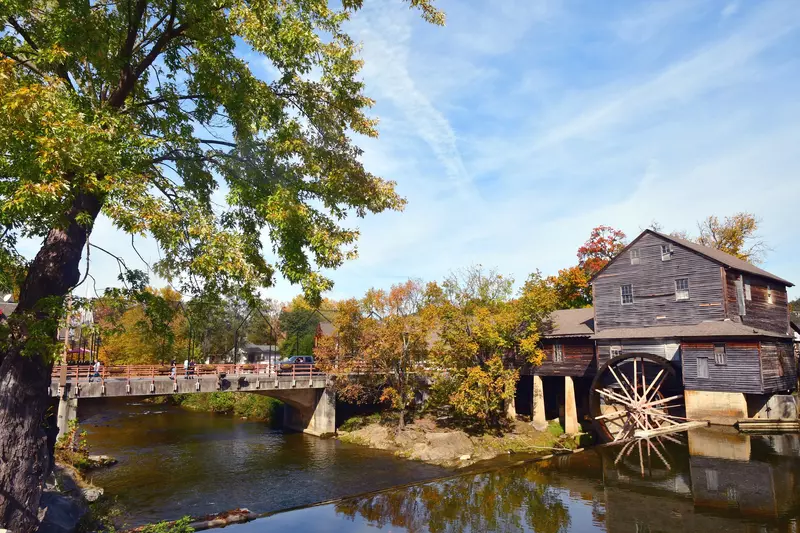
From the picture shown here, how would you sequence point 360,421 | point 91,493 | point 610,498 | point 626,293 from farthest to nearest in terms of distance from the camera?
1. point 360,421
2. point 626,293
3. point 91,493
4. point 610,498

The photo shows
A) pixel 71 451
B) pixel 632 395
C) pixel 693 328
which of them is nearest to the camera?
pixel 71 451

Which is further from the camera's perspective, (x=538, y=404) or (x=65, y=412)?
(x=538, y=404)

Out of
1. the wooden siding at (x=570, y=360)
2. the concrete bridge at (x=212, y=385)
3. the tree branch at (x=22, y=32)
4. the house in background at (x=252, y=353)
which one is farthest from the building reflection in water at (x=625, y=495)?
the house in background at (x=252, y=353)

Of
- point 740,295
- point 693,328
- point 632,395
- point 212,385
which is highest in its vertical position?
point 740,295

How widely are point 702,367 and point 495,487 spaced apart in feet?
47.8

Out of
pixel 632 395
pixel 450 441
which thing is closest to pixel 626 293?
pixel 632 395

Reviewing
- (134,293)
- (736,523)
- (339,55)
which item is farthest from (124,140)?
(736,523)

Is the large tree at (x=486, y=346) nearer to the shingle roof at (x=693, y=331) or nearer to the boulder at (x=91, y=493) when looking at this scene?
the shingle roof at (x=693, y=331)

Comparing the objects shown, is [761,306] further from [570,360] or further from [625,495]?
[625,495]

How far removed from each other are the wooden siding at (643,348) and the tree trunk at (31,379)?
2798 cm

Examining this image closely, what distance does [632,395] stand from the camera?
29.8 meters

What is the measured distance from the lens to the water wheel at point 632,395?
27.1 m

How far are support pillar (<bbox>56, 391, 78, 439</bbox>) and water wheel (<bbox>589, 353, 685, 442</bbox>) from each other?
95.5 ft

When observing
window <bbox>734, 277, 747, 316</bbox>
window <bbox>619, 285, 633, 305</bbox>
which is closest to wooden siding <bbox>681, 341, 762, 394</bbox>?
window <bbox>734, 277, 747, 316</bbox>
